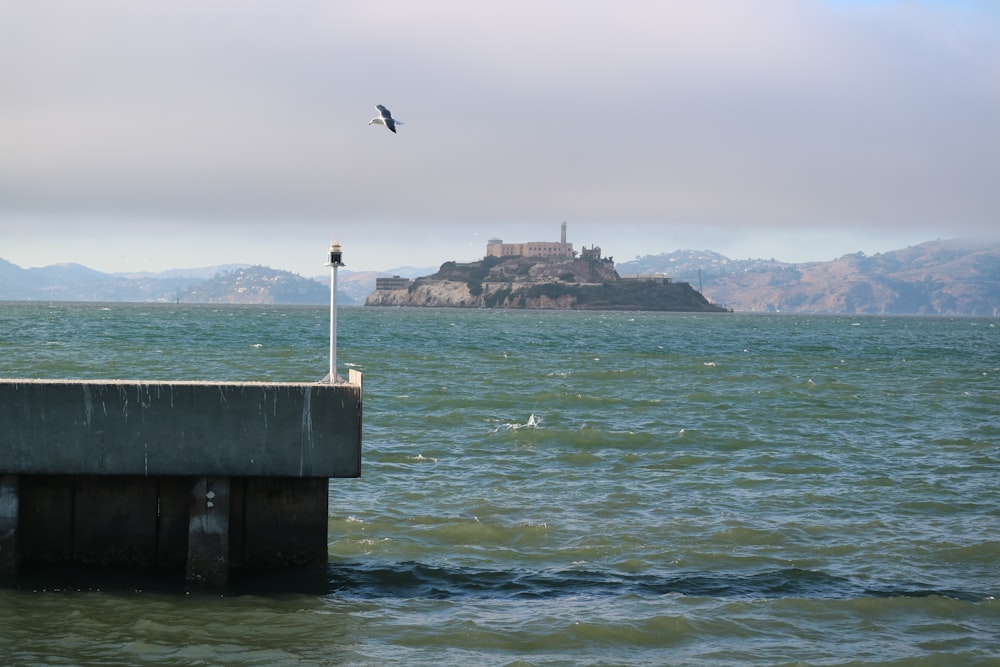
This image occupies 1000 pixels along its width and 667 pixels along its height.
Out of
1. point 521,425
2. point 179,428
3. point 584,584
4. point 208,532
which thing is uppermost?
point 179,428

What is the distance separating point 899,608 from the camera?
12.1 meters

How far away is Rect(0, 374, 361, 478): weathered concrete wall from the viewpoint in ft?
37.6

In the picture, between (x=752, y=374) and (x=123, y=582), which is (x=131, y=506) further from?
(x=752, y=374)

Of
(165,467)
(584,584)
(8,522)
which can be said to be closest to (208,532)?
(165,467)

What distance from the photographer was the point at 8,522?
11.6m

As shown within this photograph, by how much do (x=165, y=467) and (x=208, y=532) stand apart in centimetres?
79

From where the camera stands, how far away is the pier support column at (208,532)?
11711mm

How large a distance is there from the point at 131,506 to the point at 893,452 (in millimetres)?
17386

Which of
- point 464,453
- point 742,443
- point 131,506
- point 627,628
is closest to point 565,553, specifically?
point 627,628

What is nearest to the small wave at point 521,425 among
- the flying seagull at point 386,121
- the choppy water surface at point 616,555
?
the choppy water surface at point 616,555

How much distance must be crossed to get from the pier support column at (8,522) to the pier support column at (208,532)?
68.1 inches

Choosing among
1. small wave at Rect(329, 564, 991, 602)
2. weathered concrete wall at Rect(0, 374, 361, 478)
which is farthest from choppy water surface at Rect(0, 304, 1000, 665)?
weathered concrete wall at Rect(0, 374, 361, 478)

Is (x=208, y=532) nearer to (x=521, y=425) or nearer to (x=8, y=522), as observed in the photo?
(x=8, y=522)

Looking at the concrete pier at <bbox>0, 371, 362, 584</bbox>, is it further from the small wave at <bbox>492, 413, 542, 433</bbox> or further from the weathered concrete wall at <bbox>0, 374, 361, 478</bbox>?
the small wave at <bbox>492, 413, 542, 433</bbox>
